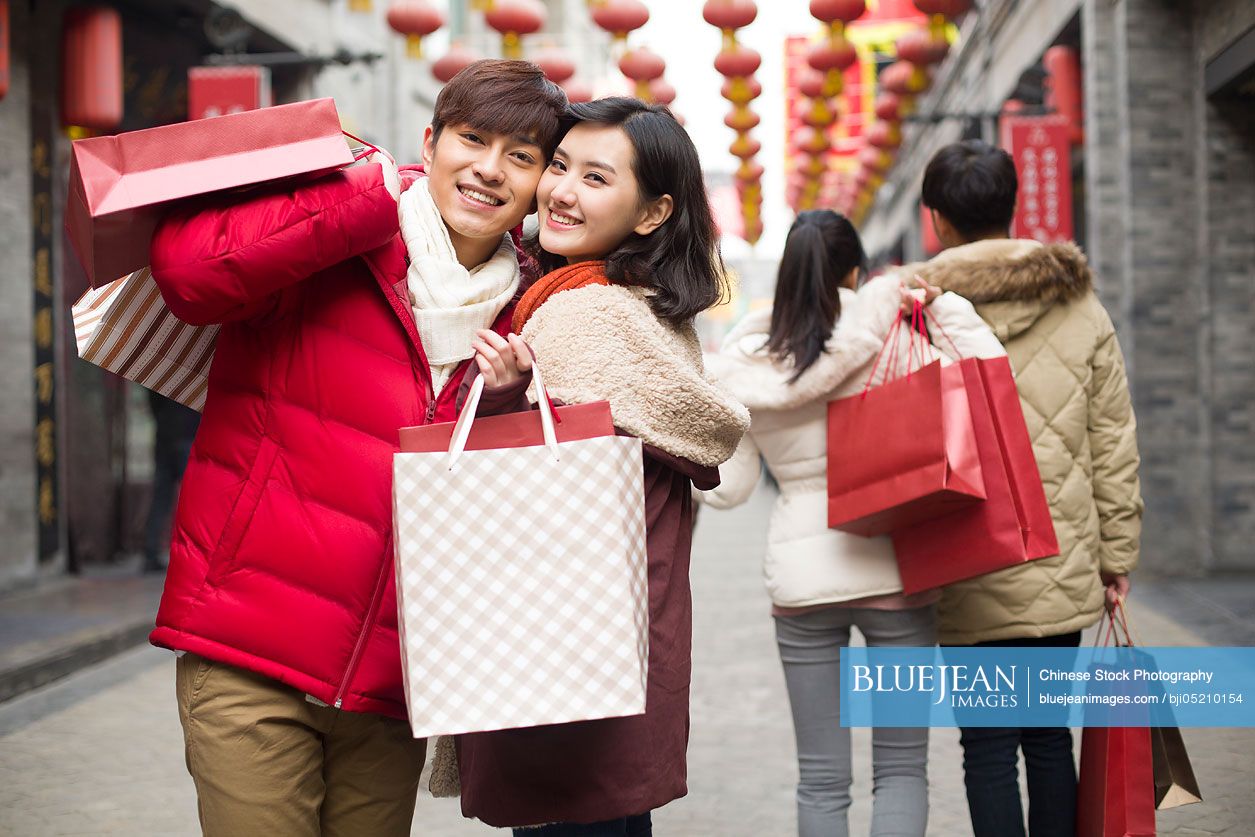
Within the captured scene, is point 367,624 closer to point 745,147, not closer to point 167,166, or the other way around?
point 167,166

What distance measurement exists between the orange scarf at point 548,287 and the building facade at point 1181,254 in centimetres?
749

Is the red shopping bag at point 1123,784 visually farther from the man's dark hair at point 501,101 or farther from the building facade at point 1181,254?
the building facade at point 1181,254

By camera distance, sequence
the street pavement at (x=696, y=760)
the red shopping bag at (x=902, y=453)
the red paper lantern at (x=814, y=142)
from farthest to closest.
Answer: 1. the red paper lantern at (x=814, y=142)
2. the street pavement at (x=696, y=760)
3. the red shopping bag at (x=902, y=453)

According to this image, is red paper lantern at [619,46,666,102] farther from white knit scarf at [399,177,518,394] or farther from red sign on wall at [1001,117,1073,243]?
white knit scarf at [399,177,518,394]

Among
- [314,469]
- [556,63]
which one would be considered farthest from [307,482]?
[556,63]

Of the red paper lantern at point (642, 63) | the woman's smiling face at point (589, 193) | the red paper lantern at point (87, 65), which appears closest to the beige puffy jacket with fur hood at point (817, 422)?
the woman's smiling face at point (589, 193)

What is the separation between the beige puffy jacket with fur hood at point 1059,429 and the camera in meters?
3.46

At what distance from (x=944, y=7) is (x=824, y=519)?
6.61 metres

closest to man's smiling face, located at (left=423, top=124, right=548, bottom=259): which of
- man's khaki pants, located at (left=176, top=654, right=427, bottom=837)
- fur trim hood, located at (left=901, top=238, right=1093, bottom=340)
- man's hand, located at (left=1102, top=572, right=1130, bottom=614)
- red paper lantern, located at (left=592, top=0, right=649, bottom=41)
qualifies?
man's khaki pants, located at (left=176, top=654, right=427, bottom=837)

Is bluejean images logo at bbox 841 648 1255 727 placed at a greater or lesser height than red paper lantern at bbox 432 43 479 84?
lesser

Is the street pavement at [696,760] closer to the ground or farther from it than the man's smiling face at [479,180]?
closer to the ground

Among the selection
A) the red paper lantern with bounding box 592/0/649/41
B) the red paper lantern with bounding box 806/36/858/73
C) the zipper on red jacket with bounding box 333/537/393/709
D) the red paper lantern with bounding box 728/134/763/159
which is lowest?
the zipper on red jacket with bounding box 333/537/393/709

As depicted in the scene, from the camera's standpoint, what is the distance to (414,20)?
10.5 metres

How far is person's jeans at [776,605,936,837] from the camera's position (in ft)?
11.1
